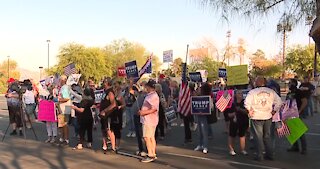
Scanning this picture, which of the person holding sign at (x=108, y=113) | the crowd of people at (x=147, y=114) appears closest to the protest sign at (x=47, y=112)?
the crowd of people at (x=147, y=114)

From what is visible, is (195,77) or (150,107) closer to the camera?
(150,107)

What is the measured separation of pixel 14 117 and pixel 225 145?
6.72 m

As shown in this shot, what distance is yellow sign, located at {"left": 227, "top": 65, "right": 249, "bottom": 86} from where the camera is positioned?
9.57m

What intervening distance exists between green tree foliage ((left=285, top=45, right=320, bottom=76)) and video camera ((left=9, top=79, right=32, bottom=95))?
41090mm

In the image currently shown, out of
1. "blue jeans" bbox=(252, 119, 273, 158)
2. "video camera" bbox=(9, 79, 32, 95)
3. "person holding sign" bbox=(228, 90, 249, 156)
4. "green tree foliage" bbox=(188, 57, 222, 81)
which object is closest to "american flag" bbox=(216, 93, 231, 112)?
"person holding sign" bbox=(228, 90, 249, 156)

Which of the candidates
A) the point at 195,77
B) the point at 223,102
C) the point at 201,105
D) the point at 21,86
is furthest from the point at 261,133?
the point at 195,77

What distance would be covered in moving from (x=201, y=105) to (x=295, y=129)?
213cm

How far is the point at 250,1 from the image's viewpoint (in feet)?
28.6

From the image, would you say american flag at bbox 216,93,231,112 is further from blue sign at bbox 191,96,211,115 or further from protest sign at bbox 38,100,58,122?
protest sign at bbox 38,100,58,122

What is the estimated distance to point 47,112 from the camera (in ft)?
34.7

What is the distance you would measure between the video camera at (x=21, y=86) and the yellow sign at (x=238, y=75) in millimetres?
6646

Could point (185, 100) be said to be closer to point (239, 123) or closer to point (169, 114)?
point (169, 114)

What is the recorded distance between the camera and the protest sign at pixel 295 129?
27.5ft

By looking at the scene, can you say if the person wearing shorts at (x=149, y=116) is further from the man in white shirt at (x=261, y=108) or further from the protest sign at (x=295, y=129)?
the protest sign at (x=295, y=129)
